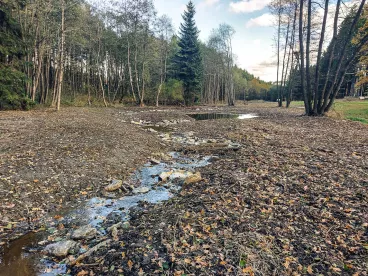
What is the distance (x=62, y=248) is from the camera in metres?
3.36

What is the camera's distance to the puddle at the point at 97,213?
3.05 metres

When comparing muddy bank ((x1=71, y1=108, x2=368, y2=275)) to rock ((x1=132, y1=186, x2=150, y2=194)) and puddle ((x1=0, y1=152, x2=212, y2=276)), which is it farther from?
rock ((x1=132, y1=186, x2=150, y2=194))

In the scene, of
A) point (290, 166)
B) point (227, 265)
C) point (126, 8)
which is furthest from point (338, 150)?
point (126, 8)

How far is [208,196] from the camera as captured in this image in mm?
4766

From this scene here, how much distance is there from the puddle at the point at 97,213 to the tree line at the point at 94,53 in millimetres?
13082

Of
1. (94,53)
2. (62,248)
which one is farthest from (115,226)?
(94,53)

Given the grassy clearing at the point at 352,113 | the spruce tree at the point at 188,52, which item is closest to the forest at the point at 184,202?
the grassy clearing at the point at 352,113

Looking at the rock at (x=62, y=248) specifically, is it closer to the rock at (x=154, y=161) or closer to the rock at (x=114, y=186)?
the rock at (x=114, y=186)

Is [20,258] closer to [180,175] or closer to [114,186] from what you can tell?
[114,186]

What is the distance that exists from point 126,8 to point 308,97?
70.0 ft

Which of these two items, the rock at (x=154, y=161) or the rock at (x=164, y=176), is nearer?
the rock at (x=164, y=176)

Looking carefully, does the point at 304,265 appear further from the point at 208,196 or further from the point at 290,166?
the point at 290,166

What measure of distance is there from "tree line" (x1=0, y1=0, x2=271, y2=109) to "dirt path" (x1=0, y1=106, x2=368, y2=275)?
11.2 metres

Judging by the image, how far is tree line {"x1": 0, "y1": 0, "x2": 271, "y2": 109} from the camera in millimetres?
15766
